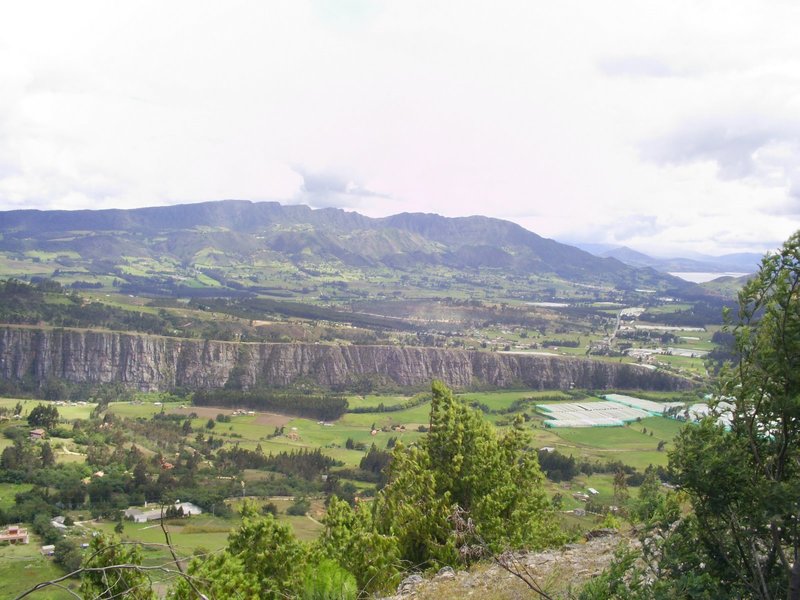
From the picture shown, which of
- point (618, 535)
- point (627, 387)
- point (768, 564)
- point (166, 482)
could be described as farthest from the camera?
point (627, 387)

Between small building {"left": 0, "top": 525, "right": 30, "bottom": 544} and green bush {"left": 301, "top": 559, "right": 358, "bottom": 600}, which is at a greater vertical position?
green bush {"left": 301, "top": 559, "right": 358, "bottom": 600}

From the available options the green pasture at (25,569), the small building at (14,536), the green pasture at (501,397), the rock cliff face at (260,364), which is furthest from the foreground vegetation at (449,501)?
the rock cliff face at (260,364)

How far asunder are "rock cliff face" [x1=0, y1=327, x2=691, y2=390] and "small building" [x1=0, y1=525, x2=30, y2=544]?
61972 mm

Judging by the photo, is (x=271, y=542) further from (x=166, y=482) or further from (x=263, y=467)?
(x=263, y=467)

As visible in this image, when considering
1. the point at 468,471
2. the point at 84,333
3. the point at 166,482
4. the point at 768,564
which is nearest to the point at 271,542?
the point at 468,471

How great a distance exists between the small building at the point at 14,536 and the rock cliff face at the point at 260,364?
6197 cm

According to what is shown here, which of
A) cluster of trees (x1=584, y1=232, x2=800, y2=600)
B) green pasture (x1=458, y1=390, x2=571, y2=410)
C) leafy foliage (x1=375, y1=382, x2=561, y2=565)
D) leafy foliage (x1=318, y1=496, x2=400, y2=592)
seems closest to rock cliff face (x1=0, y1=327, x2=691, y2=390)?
green pasture (x1=458, y1=390, x2=571, y2=410)

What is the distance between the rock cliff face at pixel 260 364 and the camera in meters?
94.8

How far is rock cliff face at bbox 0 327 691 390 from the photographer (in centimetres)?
9475

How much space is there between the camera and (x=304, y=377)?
10031cm

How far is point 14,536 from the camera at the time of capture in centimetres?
3506

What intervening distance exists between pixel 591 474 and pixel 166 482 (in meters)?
36.4

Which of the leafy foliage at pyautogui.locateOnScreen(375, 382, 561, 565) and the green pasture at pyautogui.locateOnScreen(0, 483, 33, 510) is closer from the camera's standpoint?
the leafy foliage at pyautogui.locateOnScreen(375, 382, 561, 565)

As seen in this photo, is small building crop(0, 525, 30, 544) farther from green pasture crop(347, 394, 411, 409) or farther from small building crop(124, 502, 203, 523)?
green pasture crop(347, 394, 411, 409)
